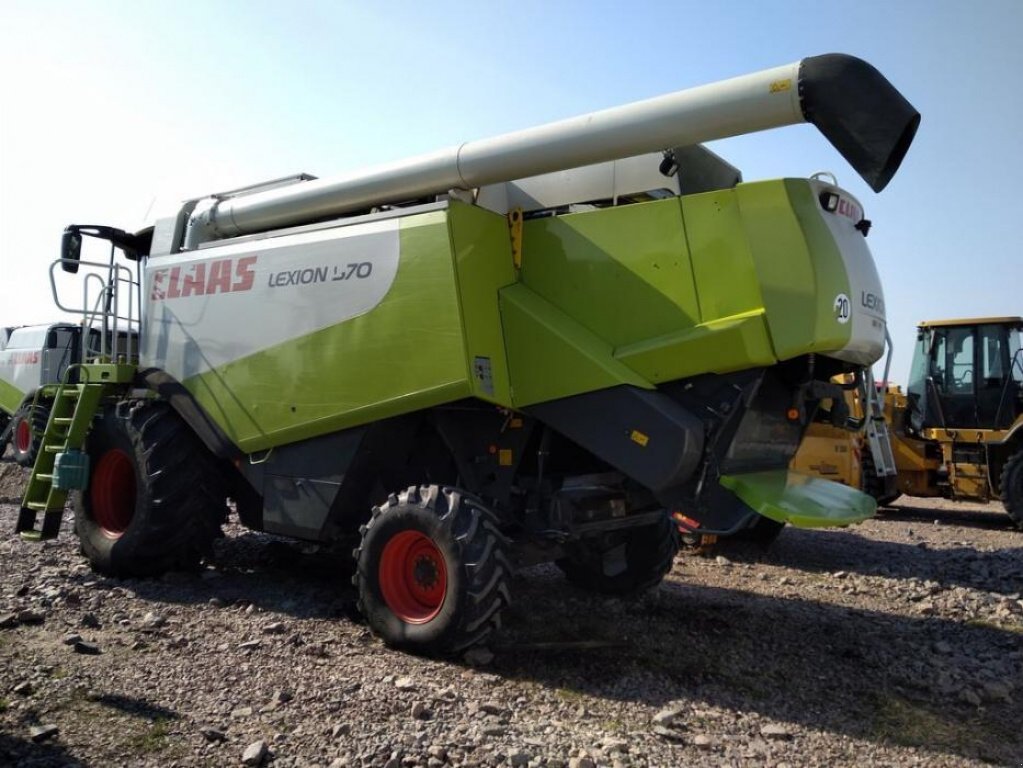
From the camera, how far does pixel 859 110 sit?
3926 mm

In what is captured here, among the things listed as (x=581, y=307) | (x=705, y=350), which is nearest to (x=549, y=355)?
(x=581, y=307)

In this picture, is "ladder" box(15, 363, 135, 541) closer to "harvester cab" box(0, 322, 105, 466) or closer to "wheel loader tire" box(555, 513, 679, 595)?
"wheel loader tire" box(555, 513, 679, 595)

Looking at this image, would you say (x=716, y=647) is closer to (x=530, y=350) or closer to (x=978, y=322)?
(x=530, y=350)

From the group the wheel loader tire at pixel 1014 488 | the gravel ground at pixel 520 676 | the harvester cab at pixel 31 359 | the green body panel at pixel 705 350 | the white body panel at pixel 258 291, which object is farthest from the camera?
the harvester cab at pixel 31 359

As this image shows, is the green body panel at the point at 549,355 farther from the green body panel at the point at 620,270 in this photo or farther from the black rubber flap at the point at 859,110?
the black rubber flap at the point at 859,110

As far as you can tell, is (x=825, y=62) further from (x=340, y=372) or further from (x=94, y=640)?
(x=94, y=640)

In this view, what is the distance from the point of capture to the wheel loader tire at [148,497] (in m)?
6.07

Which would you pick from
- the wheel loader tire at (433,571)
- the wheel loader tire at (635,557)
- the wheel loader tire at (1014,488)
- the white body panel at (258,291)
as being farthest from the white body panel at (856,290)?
the wheel loader tire at (1014,488)

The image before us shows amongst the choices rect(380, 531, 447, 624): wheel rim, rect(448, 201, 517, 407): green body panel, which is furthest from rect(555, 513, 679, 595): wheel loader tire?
rect(448, 201, 517, 407): green body panel

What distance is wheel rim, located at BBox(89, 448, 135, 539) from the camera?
6543mm

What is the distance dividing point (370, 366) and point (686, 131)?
7.48 ft

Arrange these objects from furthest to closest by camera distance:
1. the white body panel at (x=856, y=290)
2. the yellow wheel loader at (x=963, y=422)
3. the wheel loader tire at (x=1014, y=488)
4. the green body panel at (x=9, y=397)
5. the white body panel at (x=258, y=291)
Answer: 1. the green body panel at (x=9, y=397)
2. the yellow wheel loader at (x=963, y=422)
3. the wheel loader tire at (x=1014, y=488)
4. the white body panel at (x=258, y=291)
5. the white body panel at (x=856, y=290)

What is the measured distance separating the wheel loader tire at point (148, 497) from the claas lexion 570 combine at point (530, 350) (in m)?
0.03

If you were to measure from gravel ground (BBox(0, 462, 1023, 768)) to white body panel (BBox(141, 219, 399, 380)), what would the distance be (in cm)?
174
